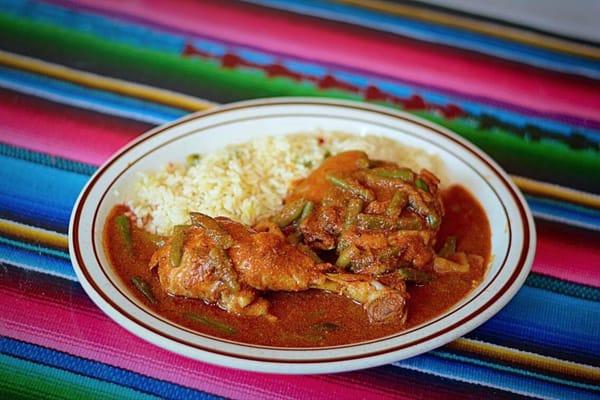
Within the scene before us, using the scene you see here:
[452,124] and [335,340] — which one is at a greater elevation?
[452,124]

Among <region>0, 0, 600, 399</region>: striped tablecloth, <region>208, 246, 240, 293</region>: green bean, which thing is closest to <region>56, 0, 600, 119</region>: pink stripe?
<region>0, 0, 600, 399</region>: striped tablecloth

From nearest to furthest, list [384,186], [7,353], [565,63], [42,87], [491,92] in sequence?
[7,353], [384,186], [42,87], [491,92], [565,63]

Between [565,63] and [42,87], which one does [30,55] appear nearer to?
[42,87]

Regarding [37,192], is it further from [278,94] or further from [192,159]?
[278,94]

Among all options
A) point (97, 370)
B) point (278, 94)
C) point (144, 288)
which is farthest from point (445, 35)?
point (97, 370)

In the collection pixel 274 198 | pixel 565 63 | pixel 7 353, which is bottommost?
pixel 7 353

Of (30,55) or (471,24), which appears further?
(471,24)

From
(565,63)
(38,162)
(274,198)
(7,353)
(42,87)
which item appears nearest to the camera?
(7,353)

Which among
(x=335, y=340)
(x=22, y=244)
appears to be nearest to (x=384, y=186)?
(x=335, y=340)
